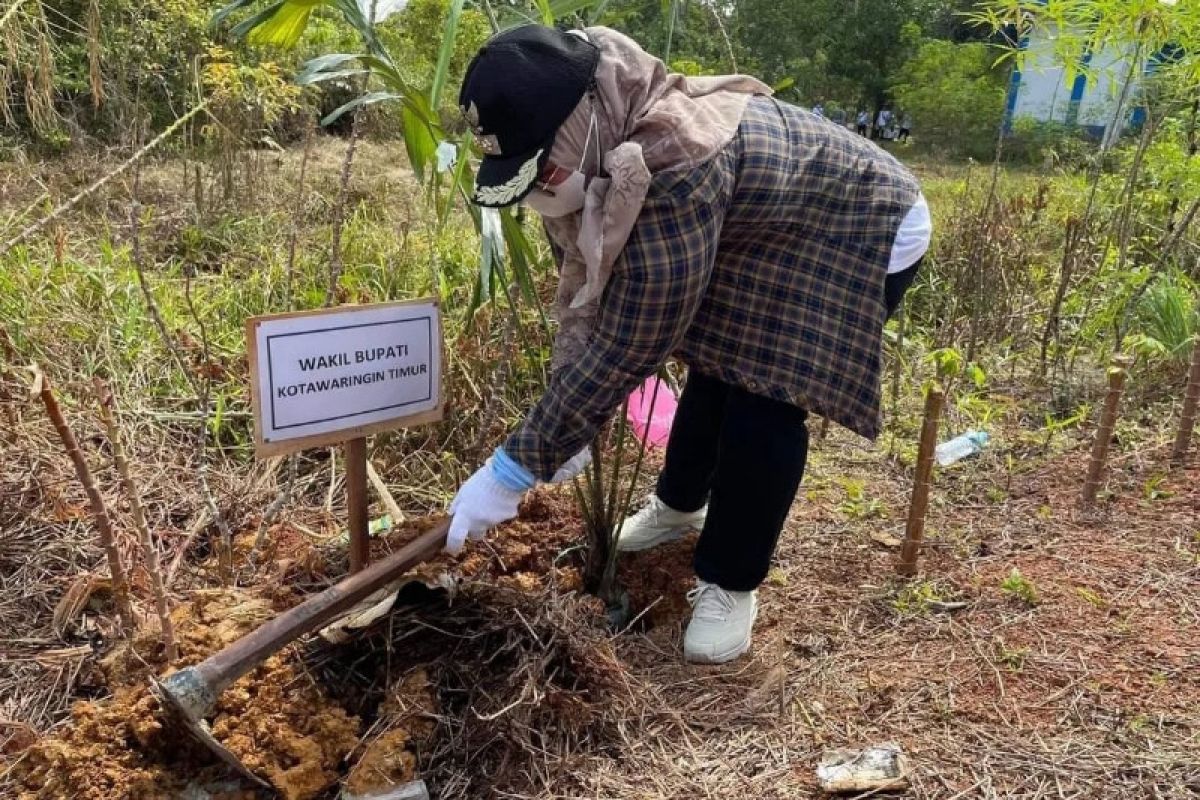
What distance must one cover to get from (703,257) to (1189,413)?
1787 millimetres

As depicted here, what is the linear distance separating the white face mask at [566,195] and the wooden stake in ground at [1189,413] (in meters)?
1.86

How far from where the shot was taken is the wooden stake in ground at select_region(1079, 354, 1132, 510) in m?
2.10

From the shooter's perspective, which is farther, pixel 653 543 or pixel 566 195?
pixel 653 543

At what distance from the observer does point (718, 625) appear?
5.68ft

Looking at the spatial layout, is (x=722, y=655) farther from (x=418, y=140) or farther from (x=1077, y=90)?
(x=1077, y=90)

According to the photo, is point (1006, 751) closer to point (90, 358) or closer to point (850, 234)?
point (850, 234)

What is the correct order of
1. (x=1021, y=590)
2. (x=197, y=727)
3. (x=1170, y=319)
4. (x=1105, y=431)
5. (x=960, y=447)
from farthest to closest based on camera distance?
1. (x=1170, y=319)
2. (x=960, y=447)
3. (x=1105, y=431)
4. (x=1021, y=590)
5. (x=197, y=727)

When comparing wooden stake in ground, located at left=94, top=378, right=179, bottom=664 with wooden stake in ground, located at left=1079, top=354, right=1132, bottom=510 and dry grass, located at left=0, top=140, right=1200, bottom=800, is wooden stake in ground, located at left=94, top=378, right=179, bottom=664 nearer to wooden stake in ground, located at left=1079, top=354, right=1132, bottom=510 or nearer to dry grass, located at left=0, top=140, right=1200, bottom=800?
dry grass, located at left=0, top=140, right=1200, bottom=800

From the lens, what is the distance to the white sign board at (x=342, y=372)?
1323 millimetres

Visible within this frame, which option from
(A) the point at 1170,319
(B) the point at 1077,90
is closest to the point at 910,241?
(A) the point at 1170,319

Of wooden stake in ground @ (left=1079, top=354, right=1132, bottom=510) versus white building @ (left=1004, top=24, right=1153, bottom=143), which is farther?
white building @ (left=1004, top=24, right=1153, bottom=143)

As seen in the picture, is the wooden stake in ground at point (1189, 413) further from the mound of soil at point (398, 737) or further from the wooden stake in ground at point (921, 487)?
the mound of soil at point (398, 737)

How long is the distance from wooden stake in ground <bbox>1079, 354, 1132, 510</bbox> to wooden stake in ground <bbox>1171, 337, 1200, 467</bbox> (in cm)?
32

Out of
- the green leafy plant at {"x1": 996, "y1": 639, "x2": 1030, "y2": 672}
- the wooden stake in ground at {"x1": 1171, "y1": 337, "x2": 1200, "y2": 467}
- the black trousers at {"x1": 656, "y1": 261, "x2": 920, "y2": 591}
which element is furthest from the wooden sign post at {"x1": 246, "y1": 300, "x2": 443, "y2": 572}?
the wooden stake in ground at {"x1": 1171, "y1": 337, "x2": 1200, "y2": 467}
